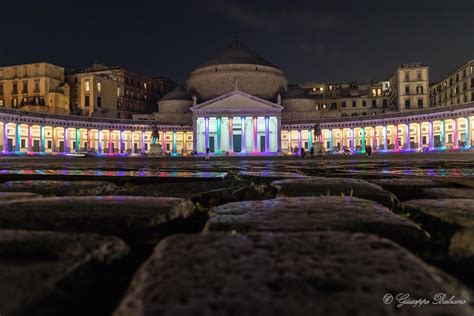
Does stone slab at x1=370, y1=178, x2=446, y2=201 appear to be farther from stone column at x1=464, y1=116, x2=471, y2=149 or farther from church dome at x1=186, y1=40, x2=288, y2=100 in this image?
church dome at x1=186, y1=40, x2=288, y2=100

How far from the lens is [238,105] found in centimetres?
6269

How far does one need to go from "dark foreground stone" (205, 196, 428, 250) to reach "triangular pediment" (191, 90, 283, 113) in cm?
6082

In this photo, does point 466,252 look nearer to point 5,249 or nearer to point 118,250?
point 118,250

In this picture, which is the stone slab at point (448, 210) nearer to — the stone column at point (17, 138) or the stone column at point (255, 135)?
the stone column at point (17, 138)

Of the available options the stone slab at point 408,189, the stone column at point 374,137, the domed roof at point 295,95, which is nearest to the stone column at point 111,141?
the domed roof at point 295,95

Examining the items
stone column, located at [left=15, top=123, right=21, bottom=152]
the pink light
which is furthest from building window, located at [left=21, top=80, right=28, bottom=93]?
the pink light

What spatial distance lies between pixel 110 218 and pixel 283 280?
74cm

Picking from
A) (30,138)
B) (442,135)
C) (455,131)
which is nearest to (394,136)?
(442,135)

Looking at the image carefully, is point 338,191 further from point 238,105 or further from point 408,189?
point 238,105

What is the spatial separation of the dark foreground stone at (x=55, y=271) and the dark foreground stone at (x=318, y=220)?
396 mm

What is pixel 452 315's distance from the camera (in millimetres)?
763

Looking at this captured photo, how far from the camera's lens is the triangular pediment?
62.2 m

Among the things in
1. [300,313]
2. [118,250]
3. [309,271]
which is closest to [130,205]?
[118,250]

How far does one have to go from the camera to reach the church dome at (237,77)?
7175 centimetres
